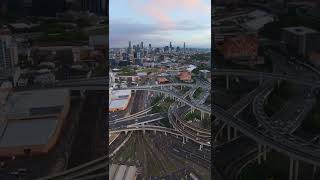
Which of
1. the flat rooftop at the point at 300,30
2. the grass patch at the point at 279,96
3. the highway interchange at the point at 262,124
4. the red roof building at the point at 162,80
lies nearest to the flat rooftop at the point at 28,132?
the highway interchange at the point at 262,124

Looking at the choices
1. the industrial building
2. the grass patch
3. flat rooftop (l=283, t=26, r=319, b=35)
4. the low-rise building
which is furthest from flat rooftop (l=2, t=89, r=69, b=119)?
flat rooftop (l=283, t=26, r=319, b=35)

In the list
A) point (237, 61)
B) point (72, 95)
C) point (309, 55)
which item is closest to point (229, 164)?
point (237, 61)

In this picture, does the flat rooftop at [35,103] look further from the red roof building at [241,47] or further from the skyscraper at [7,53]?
the red roof building at [241,47]

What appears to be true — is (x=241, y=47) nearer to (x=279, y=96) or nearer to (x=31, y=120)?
(x=279, y=96)

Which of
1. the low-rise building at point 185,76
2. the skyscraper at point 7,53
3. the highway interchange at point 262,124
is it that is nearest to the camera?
the skyscraper at point 7,53

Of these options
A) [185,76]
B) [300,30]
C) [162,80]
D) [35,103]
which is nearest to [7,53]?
[35,103]

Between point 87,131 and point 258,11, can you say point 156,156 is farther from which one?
point 258,11

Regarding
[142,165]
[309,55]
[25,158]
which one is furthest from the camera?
[142,165]

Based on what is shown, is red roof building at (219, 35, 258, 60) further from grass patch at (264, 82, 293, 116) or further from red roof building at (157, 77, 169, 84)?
red roof building at (157, 77, 169, 84)

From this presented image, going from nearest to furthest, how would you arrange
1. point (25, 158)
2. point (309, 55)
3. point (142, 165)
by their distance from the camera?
point (25, 158)
point (309, 55)
point (142, 165)
